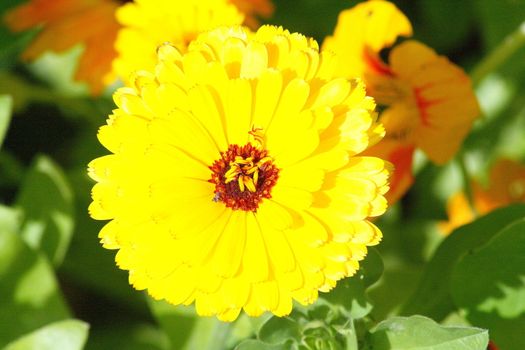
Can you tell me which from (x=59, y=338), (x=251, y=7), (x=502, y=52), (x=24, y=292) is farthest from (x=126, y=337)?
(x=502, y=52)

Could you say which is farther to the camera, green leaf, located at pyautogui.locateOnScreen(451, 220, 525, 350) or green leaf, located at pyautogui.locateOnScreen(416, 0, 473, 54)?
green leaf, located at pyautogui.locateOnScreen(416, 0, 473, 54)

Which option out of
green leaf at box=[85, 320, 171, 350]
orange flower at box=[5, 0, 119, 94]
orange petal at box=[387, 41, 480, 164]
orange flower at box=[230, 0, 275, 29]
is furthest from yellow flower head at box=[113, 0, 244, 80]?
green leaf at box=[85, 320, 171, 350]

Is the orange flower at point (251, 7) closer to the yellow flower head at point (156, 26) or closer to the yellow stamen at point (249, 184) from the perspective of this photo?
the yellow flower head at point (156, 26)

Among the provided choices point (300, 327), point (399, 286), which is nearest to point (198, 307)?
point (300, 327)

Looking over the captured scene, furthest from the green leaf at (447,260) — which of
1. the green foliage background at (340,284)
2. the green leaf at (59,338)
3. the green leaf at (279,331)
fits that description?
the green leaf at (59,338)

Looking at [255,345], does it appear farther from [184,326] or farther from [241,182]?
[184,326]

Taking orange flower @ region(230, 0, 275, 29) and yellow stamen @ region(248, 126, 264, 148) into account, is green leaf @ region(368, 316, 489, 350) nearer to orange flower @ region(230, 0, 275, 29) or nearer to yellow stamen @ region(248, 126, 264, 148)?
yellow stamen @ region(248, 126, 264, 148)
